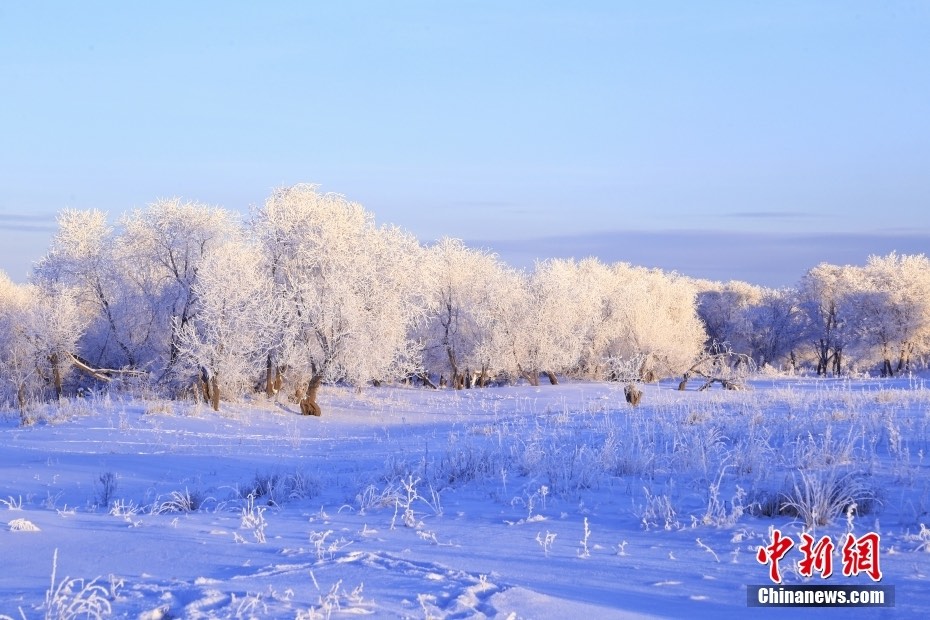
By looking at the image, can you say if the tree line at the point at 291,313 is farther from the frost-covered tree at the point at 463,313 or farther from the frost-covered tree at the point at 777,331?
the frost-covered tree at the point at 777,331

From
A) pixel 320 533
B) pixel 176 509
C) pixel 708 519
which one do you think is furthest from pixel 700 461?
pixel 176 509

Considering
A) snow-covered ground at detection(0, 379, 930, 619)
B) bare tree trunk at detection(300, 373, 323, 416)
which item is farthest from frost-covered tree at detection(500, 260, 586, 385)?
snow-covered ground at detection(0, 379, 930, 619)

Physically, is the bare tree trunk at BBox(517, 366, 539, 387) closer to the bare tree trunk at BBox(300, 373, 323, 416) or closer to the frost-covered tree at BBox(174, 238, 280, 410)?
the bare tree trunk at BBox(300, 373, 323, 416)

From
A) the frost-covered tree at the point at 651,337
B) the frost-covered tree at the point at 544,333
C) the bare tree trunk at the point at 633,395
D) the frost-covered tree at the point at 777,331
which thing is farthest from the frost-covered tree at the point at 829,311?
the bare tree trunk at the point at 633,395

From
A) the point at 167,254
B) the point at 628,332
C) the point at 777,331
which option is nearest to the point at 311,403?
the point at 167,254

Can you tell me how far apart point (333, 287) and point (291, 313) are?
150 centimetres

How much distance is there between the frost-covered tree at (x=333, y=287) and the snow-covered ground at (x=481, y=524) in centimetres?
1143

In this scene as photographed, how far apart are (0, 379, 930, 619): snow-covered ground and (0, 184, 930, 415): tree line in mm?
9652

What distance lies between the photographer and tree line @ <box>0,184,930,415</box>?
82.0 ft

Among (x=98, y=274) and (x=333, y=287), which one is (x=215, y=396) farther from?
(x=98, y=274)

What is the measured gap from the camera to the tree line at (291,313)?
984 inches

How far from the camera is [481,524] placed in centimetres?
665

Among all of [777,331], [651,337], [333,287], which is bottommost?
[651,337]

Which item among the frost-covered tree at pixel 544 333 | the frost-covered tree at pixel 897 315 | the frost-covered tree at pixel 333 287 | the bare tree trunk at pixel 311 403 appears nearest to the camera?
the bare tree trunk at pixel 311 403
